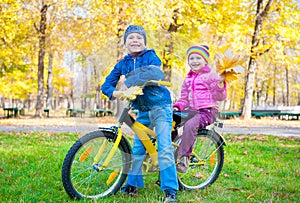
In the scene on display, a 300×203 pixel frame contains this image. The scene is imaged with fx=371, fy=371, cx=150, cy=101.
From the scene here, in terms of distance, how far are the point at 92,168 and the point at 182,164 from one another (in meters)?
1.08

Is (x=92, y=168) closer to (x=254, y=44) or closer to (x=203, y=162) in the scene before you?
(x=203, y=162)

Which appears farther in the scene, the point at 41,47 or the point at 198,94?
the point at 41,47

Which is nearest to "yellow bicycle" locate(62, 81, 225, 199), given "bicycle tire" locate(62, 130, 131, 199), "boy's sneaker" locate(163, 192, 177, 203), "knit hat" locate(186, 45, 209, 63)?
"bicycle tire" locate(62, 130, 131, 199)

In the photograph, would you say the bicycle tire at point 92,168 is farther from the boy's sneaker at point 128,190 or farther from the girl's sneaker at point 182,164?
the girl's sneaker at point 182,164

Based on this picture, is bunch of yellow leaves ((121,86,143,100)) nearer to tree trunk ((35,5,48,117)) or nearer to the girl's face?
the girl's face

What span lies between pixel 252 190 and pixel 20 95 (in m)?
35.6

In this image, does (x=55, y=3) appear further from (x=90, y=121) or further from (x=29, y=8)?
(x=90, y=121)

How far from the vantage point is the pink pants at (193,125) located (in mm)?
4270

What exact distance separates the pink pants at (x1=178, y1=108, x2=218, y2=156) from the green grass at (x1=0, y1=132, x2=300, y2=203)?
60cm

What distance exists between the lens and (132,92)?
3.75 metres

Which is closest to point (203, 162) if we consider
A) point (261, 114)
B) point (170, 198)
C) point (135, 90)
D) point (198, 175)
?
point (198, 175)

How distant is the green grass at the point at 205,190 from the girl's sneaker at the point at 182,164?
322 millimetres

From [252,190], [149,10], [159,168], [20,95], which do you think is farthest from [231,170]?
[20,95]

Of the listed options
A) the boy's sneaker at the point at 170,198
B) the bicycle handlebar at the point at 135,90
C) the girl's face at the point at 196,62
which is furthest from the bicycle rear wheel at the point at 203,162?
the bicycle handlebar at the point at 135,90
